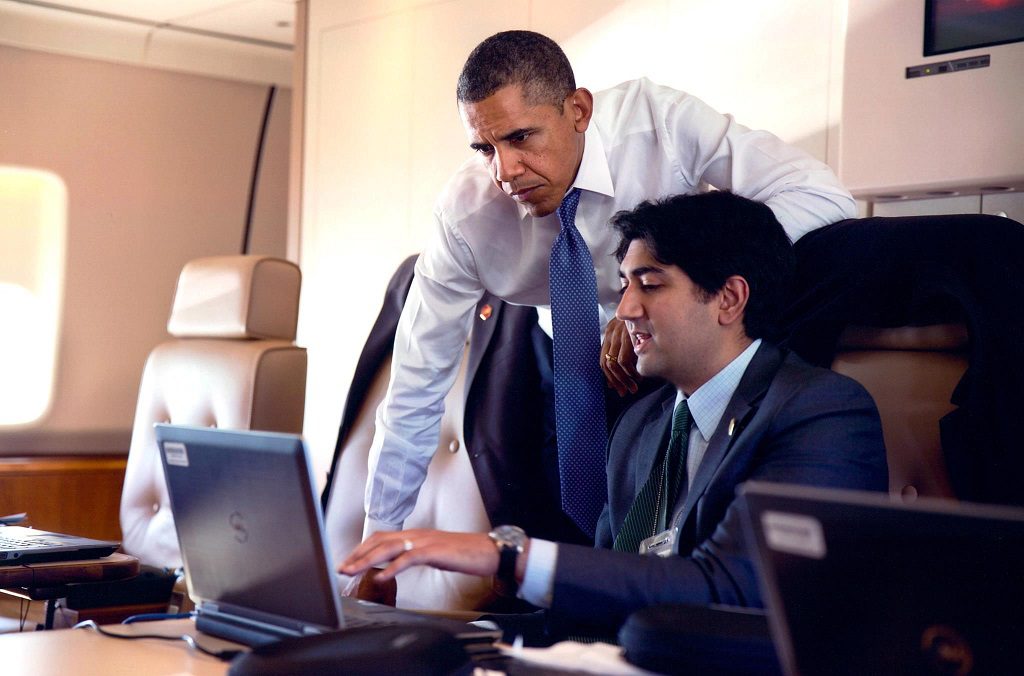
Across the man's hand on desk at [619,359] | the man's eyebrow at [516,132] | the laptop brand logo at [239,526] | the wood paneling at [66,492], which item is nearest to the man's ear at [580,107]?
the man's eyebrow at [516,132]

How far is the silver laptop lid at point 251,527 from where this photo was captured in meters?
1.13

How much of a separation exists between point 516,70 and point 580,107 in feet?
0.54

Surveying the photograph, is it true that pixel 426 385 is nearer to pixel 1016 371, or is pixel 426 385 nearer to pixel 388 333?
pixel 388 333

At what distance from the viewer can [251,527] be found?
1.21 metres

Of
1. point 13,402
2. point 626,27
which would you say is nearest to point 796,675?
point 626,27

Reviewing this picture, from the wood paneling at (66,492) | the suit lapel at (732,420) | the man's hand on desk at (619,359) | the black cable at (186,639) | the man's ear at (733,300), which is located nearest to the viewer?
the black cable at (186,639)

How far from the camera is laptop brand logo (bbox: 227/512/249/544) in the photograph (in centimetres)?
123

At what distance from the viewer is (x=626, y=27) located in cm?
274

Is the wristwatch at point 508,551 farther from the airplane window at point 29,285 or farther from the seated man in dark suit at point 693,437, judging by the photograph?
the airplane window at point 29,285

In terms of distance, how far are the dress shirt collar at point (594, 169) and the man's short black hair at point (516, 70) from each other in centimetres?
11

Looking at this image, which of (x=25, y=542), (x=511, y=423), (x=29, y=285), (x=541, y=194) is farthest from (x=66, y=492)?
(x=541, y=194)

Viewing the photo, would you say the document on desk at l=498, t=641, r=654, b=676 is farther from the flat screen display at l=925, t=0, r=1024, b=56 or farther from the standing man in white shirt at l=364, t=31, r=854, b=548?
the flat screen display at l=925, t=0, r=1024, b=56

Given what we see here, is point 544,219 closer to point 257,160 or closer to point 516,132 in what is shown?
point 516,132

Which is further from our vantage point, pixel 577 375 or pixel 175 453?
pixel 577 375
